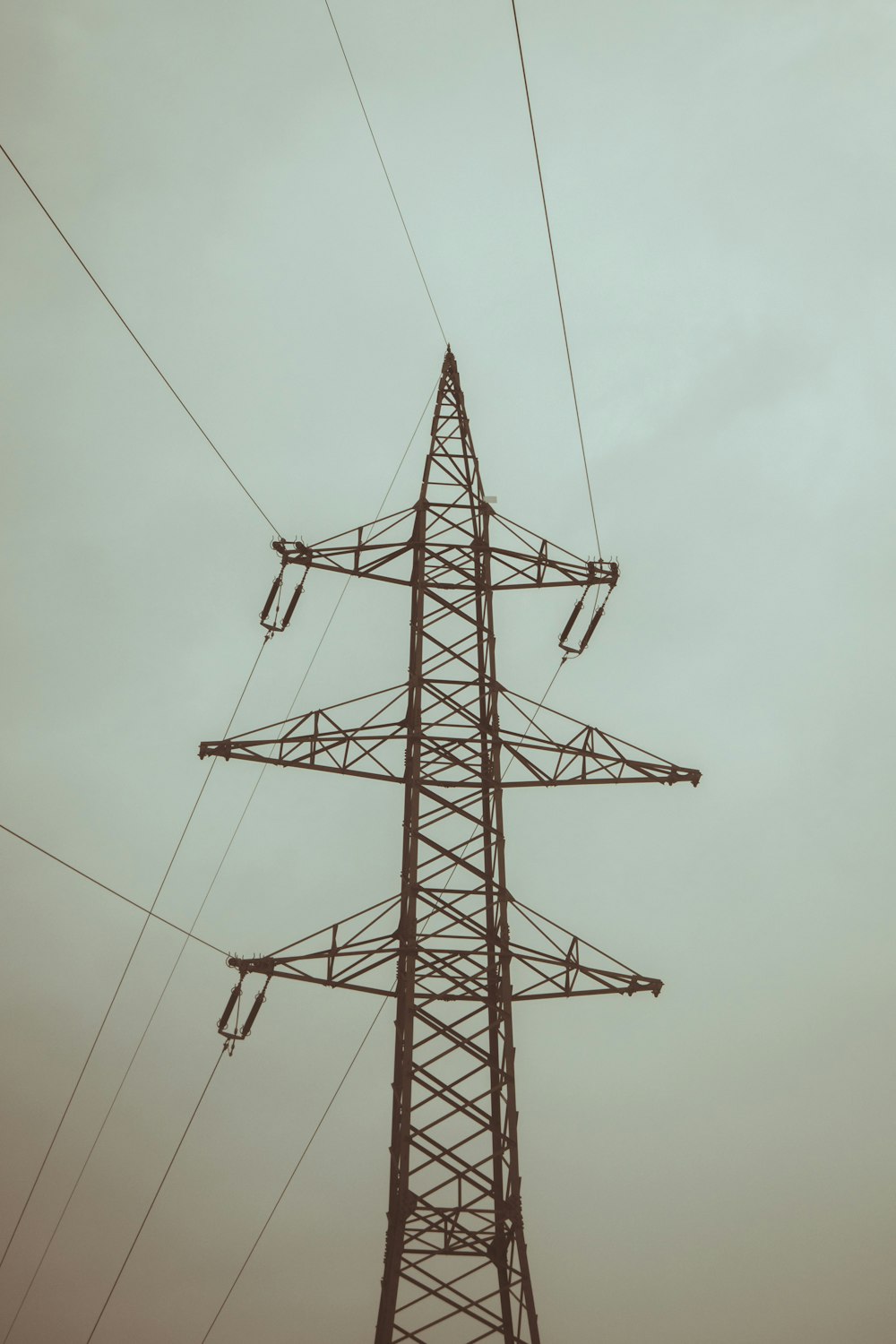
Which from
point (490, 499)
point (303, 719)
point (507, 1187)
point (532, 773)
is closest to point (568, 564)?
point (490, 499)

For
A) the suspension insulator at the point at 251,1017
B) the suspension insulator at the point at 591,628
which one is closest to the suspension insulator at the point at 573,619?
the suspension insulator at the point at 591,628

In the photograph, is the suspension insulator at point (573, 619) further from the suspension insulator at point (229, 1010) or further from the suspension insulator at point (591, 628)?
the suspension insulator at point (229, 1010)

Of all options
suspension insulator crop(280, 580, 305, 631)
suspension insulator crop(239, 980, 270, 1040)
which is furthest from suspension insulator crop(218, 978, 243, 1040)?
suspension insulator crop(280, 580, 305, 631)

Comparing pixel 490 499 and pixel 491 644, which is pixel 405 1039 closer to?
pixel 491 644

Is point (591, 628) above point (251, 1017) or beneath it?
above

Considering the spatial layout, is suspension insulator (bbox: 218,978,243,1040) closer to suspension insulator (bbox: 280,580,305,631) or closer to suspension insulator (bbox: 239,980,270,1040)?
suspension insulator (bbox: 239,980,270,1040)

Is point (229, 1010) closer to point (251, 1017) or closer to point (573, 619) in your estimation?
point (251, 1017)

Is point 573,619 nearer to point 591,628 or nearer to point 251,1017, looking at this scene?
point 591,628

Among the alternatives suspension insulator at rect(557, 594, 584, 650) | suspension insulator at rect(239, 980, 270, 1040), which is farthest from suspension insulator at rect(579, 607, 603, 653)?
suspension insulator at rect(239, 980, 270, 1040)

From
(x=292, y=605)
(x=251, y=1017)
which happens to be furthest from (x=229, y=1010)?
(x=292, y=605)

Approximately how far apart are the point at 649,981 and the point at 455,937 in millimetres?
2377

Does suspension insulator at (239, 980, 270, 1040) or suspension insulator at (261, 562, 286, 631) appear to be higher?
suspension insulator at (261, 562, 286, 631)

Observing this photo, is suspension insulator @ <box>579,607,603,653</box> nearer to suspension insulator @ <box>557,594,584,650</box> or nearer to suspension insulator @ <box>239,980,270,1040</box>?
suspension insulator @ <box>557,594,584,650</box>

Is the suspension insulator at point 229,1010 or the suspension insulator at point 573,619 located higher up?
Answer: the suspension insulator at point 573,619
